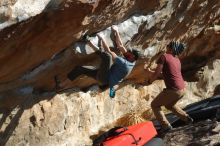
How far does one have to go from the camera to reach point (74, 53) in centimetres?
1131

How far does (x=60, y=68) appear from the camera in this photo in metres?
11.8

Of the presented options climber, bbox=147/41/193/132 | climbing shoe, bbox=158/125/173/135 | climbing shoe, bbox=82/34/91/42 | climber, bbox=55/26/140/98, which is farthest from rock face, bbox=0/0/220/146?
climbing shoe, bbox=158/125/173/135

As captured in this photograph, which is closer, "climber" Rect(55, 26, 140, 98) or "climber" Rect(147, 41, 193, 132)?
"climber" Rect(55, 26, 140, 98)

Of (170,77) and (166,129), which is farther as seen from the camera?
(166,129)

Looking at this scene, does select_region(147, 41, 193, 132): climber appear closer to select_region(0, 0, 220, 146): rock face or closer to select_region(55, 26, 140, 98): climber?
select_region(55, 26, 140, 98): climber

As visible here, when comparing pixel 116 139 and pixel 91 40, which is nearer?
pixel 116 139

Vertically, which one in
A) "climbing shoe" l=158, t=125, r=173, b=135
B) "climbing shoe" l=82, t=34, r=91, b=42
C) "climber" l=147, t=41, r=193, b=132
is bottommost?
"climbing shoe" l=158, t=125, r=173, b=135

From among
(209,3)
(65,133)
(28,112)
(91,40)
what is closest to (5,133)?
(28,112)

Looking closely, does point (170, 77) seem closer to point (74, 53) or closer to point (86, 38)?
point (86, 38)

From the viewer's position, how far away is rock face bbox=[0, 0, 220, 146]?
31.6ft

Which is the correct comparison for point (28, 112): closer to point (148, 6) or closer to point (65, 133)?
point (65, 133)

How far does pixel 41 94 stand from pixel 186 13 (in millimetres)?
4448

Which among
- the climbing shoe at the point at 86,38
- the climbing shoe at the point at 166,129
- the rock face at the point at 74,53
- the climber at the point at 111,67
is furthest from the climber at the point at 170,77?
the climbing shoe at the point at 86,38

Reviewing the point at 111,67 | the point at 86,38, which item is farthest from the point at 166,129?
the point at 86,38
